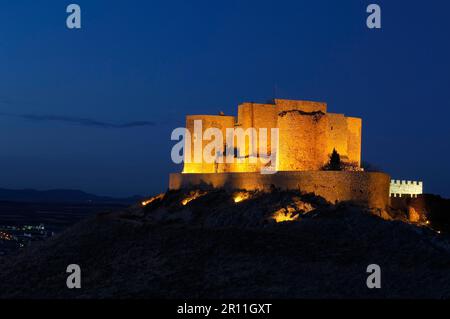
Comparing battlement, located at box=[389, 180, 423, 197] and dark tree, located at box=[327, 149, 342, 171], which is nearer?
dark tree, located at box=[327, 149, 342, 171]

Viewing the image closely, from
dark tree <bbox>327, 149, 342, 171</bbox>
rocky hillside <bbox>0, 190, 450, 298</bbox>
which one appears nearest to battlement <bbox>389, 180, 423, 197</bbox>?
dark tree <bbox>327, 149, 342, 171</bbox>

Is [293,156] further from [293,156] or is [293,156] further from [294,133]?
[294,133]

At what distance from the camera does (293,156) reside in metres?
47.2

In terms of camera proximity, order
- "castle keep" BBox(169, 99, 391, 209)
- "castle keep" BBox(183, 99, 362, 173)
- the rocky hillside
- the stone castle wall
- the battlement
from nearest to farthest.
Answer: the rocky hillside → the stone castle wall → "castle keep" BBox(169, 99, 391, 209) → "castle keep" BBox(183, 99, 362, 173) → the battlement

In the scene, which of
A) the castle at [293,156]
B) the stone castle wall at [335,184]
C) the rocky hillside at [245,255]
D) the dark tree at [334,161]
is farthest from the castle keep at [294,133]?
the rocky hillside at [245,255]

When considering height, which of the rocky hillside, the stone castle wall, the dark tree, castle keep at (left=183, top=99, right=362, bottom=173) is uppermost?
castle keep at (left=183, top=99, right=362, bottom=173)

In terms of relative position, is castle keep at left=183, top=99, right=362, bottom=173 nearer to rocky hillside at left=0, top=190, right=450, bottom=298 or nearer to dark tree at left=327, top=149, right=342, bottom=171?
dark tree at left=327, top=149, right=342, bottom=171

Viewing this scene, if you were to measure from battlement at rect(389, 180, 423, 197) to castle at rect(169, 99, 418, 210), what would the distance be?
293cm

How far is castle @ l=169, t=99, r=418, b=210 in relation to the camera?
42.0 m

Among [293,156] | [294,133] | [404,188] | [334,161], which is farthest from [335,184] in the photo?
[404,188]

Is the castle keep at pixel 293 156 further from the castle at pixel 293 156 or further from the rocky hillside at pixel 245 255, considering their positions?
the rocky hillside at pixel 245 255

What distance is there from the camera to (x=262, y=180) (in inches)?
1741

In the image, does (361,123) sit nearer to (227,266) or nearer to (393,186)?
(393,186)

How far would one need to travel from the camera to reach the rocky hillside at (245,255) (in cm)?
2877
